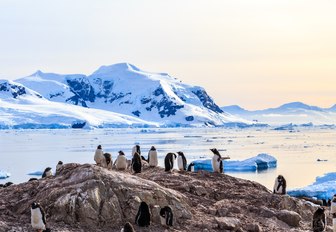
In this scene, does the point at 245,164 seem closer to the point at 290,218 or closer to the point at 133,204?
the point at 290,218

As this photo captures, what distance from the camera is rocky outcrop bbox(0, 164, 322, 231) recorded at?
37.6 ft

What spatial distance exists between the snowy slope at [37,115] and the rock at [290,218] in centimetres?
10812

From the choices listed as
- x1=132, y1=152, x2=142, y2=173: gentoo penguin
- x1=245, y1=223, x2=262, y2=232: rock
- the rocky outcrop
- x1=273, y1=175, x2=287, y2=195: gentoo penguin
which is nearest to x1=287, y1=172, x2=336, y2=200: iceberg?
x1=273, y1=175, x2=287, y2=195: gentoo penguin

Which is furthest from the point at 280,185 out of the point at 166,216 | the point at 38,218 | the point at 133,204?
the point at 38,218

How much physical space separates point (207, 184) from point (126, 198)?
3448mm

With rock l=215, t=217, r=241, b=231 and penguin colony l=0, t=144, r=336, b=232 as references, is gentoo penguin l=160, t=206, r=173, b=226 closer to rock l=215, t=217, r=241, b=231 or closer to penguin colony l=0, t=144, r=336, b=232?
penguin colony l=0, t=144, r=336, b=232

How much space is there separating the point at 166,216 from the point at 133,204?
0.73m

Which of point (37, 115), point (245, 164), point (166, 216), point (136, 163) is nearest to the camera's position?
point (166, 216)

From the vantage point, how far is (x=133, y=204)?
1200 cm

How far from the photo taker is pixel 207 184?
15.0 meters

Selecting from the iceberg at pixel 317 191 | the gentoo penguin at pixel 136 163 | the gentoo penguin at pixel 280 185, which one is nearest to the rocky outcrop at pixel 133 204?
the gentoo penguin at pixel 136 163

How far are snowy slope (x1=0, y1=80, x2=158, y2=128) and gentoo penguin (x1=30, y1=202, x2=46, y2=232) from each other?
10939 centimetres

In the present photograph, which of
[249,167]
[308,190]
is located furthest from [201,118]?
[308,190]

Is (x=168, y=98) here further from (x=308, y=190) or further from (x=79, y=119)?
(x=308, y=190)
